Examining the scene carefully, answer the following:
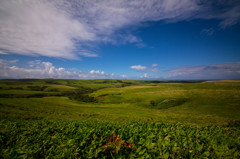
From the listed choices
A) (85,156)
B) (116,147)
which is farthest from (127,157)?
(85,156)

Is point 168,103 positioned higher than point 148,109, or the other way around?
point 168,103

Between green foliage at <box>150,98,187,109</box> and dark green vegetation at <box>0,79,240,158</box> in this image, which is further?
green foliage at <box>150,98,187,109</box>

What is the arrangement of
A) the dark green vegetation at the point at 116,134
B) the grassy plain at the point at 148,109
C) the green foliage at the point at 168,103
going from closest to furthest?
the dark green vegetation at the point at 116,134 < the grassy plain at the point at 148,109 < the green foliage at the point at 168,103

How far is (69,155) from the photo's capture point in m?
3.18

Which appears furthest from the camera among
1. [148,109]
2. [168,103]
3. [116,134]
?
[168,103]

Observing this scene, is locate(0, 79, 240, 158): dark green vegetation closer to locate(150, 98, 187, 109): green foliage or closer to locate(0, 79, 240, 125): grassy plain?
locate(150, 98, 187, 109): green foliage

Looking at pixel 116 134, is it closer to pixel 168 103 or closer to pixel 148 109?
pixel 148 109

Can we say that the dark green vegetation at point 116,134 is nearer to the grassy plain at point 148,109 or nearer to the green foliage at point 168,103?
the green foliage at point 168,103

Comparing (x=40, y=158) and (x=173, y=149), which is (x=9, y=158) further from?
(x=173, y=149)

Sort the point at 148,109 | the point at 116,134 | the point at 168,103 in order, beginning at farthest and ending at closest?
the point at 168,103 < the point at 148,109 < the point at 116,134

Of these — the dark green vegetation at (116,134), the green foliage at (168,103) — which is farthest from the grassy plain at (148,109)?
the dark green vegetation at (116,134)

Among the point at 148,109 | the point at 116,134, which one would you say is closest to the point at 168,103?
the point at 148,109

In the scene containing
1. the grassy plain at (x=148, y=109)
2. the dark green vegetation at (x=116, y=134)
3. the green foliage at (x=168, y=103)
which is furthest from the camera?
the green foliage at (x=168, y=103)

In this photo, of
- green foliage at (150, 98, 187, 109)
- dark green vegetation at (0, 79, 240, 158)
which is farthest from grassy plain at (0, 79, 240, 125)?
dark green vegetation at (0, 79, 240, 158)
